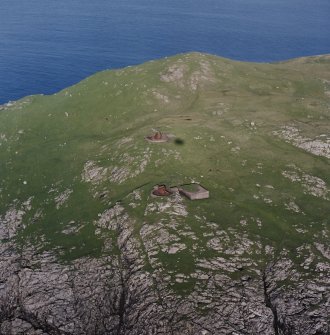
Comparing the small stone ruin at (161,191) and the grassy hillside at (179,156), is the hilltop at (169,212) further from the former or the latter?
the small stone ruin at (161,191)

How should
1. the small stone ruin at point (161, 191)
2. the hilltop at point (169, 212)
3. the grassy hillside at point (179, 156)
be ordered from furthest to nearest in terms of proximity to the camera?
1. the small stone ruin at point (161, 191)
2. the grassy hillside at point (179, 156)
3. the hilltop at point (169, 212)

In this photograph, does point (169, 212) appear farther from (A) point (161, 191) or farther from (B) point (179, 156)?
(B) point (179, 156)

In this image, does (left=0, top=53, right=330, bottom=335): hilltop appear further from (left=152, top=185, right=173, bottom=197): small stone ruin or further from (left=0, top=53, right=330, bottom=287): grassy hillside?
(left=152, top=185, right=173, bottom=197): small stone ruin

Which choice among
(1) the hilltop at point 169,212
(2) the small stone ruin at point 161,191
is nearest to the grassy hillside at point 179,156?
(1) the hilltop at point 169,212

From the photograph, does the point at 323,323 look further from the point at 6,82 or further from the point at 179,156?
the point at 6,82

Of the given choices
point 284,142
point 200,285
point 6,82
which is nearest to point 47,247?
A: point 200,285

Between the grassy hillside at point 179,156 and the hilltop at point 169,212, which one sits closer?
the hilltop at point 169,212

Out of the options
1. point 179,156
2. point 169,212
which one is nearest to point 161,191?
point 169,212

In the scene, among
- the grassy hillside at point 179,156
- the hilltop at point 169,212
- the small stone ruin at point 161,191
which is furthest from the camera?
the small stone ruin at point 161,191
